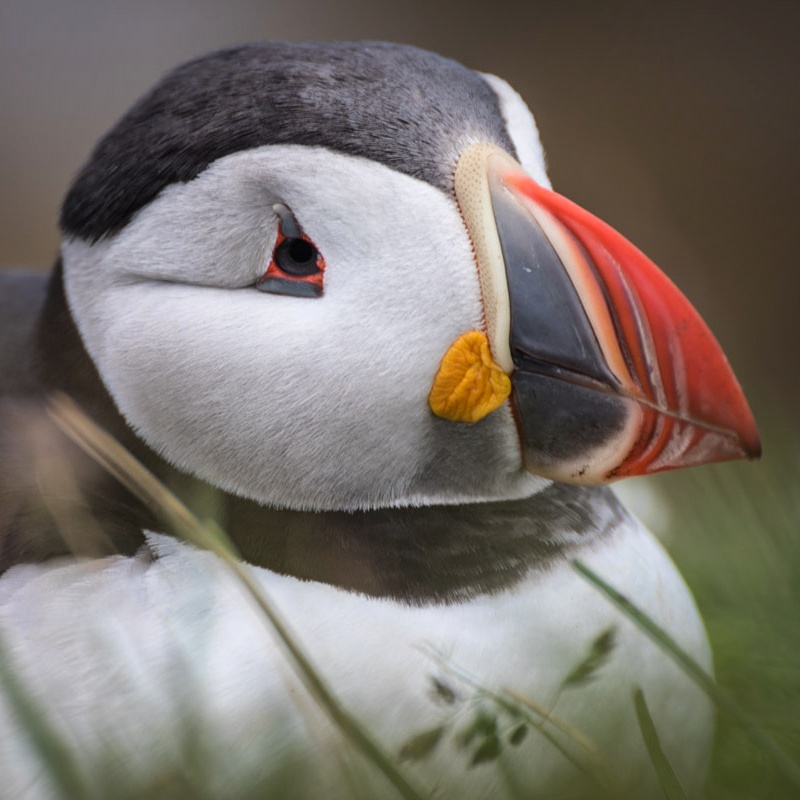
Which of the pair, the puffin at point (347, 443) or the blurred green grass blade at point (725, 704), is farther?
the puffin at point (347, 443)

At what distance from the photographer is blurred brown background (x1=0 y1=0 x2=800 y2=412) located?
5578 millimetres

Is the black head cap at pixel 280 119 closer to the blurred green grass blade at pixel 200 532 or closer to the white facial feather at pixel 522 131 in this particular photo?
the white facial feather at pixel 522 131

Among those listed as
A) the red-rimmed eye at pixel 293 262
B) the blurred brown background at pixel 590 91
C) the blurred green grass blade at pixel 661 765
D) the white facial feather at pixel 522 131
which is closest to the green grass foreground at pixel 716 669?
the blurred green grass blade at pixel 661 765

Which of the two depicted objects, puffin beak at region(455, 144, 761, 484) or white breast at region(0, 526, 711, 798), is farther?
puffin beak at region(455, 144, 761, 484)

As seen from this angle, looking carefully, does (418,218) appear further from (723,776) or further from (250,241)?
(723,776)

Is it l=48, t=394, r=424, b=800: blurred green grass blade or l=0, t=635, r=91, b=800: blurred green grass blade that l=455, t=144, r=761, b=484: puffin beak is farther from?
l=0, t=635, r=91, b=800: blurred green grass blade

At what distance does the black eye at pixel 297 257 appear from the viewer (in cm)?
163

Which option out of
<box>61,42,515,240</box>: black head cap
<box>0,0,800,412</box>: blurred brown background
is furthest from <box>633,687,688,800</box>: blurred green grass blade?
<box>0,0,800,412</box>: blurred brown background

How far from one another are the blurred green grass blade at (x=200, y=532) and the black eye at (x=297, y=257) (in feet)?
1.21

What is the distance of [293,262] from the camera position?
1.64m

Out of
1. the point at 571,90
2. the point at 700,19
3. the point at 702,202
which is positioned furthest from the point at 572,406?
the point at 700,19

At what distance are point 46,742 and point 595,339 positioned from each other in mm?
906

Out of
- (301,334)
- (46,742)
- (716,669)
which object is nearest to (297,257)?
(301,334)

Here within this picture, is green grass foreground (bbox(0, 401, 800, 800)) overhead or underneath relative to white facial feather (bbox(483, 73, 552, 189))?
underneath
